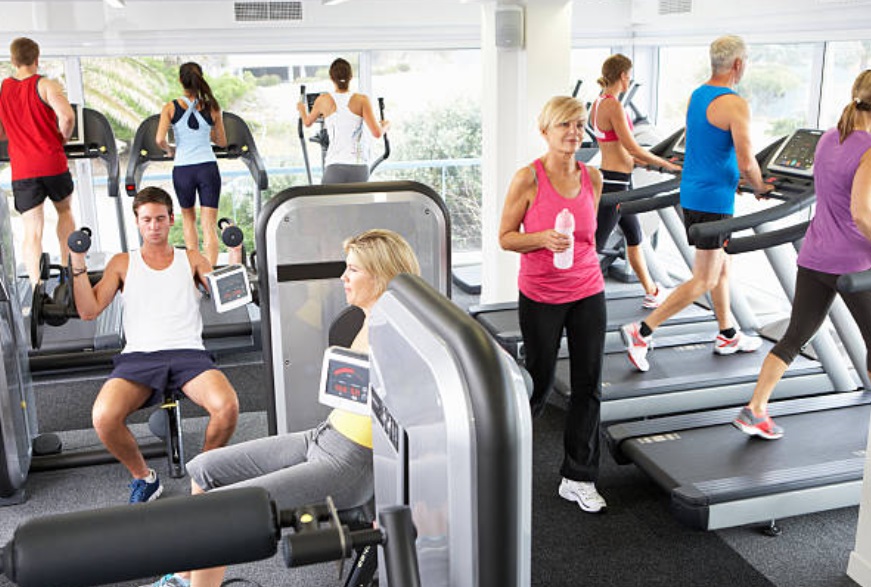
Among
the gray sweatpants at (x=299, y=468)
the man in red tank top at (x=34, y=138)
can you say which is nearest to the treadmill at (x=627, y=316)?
the gray sweatpants at (x=299, y=468)

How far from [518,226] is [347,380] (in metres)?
1.60

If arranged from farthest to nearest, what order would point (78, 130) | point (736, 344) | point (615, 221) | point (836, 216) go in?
point (78, 130), point (615, 221), point (736, 344), point (836, 216)

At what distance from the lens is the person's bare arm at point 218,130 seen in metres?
5.33

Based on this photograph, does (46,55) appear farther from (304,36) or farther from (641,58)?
(641,58)

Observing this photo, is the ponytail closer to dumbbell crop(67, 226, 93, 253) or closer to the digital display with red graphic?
dumbbell crop(67, 226, 93, 253)

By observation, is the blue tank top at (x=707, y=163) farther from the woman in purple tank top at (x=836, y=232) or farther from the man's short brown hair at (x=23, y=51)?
the man's short brown hair at (x=23, y=51)

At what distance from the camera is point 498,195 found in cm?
525

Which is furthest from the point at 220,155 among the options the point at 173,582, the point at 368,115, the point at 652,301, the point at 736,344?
the point at 173,582

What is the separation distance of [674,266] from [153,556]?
242 inches

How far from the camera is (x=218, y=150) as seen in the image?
19.0ft

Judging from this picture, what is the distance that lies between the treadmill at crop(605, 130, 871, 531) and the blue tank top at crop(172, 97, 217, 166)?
3.06 meters

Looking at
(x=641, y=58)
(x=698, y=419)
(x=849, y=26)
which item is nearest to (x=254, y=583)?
(x=698, y=419)

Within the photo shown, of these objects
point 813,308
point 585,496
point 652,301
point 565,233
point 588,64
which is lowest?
point 585,496

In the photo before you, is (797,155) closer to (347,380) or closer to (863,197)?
(863,197)
